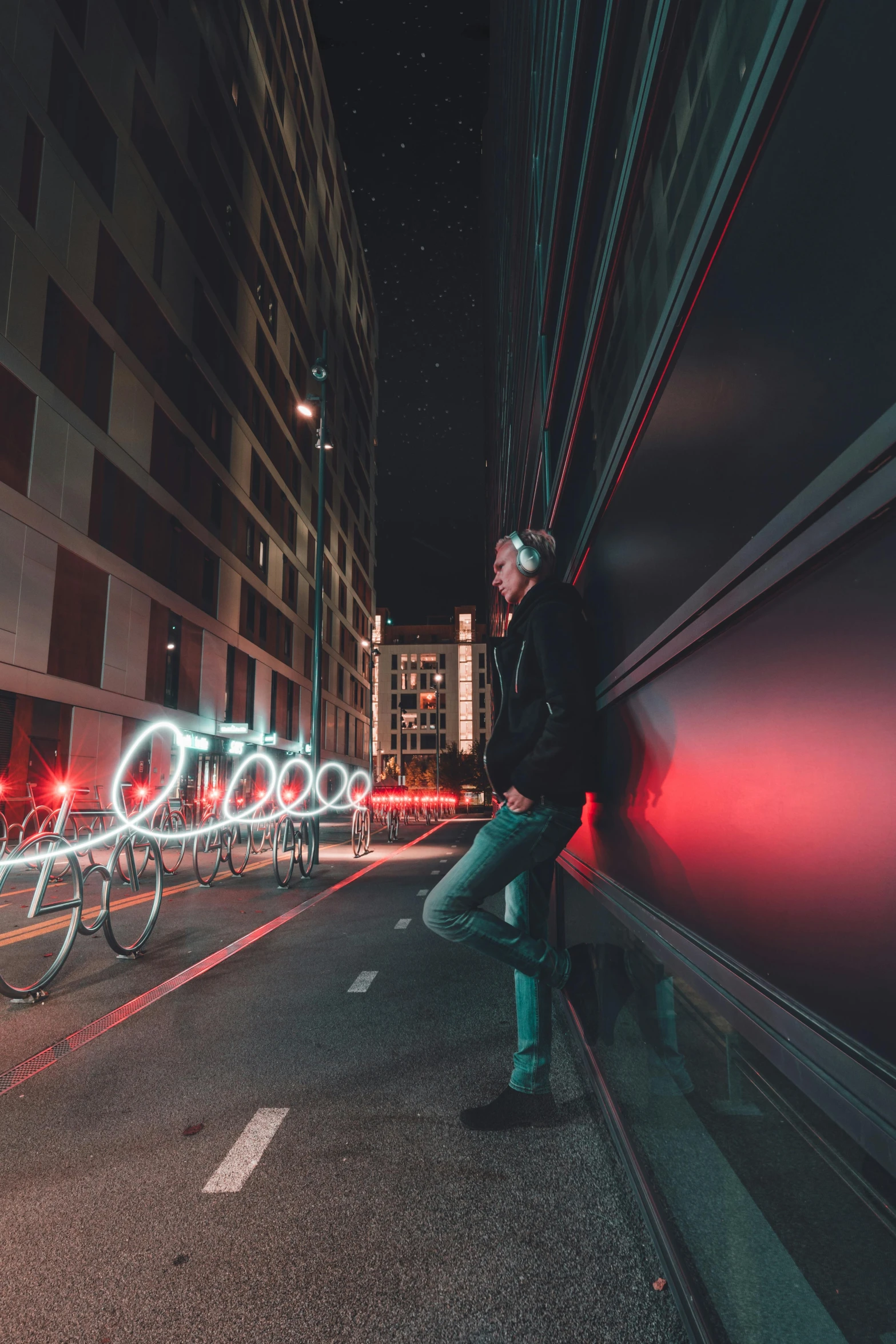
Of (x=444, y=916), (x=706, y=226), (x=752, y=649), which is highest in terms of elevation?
(x=706, y=226)

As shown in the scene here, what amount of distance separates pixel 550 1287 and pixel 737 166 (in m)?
2.64

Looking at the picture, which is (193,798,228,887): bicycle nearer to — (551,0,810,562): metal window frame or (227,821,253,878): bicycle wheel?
(227,821,253,878): bicycle wheel

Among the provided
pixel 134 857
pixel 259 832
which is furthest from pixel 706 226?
pixel 259 832

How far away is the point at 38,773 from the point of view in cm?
2053

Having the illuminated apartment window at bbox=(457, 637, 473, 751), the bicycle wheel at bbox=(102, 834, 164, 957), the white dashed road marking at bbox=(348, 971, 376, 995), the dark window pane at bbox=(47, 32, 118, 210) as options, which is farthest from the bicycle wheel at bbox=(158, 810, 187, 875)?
the illuminated apartment window at bbox=(457, 637, 473, 751)

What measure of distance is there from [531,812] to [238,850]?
1613 centimetres

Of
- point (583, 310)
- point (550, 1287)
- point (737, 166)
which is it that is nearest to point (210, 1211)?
point (550, 1287)

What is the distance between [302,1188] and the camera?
255 cm

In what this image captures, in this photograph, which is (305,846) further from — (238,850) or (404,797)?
(404,797)

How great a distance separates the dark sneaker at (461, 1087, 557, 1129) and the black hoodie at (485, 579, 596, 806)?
4.06 feet

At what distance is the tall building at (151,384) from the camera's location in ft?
64.7

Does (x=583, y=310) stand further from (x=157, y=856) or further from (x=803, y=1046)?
(x=157, y=856)

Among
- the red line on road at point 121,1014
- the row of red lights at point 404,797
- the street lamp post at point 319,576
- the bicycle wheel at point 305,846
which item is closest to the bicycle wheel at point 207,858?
the bicycle wheel at point 305,846

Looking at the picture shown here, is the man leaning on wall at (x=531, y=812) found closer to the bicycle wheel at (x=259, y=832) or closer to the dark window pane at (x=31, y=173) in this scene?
the bicycle wheel at (x=259, y=832)
